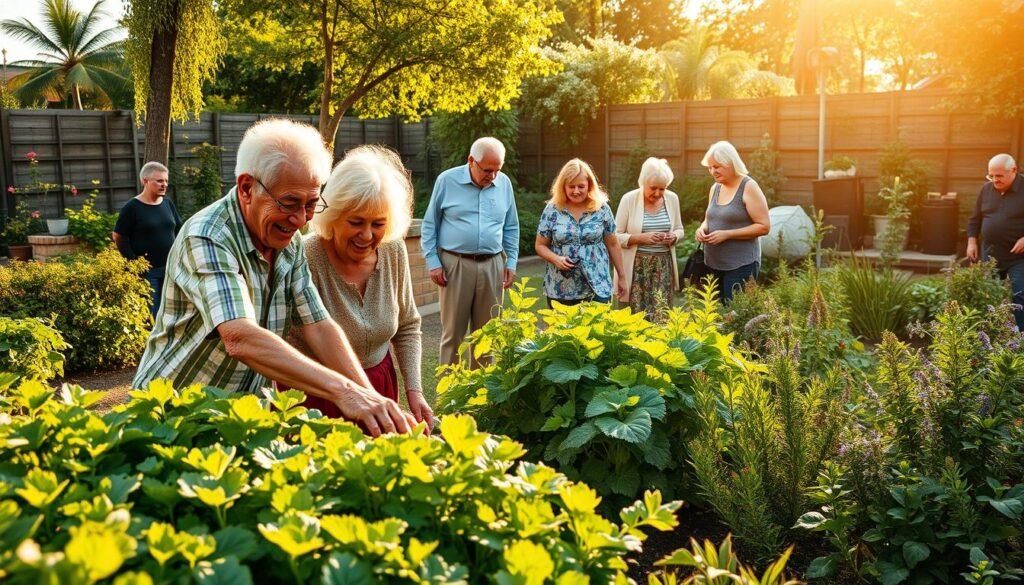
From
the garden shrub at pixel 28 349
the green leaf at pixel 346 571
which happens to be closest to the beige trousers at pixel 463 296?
the garden shrub at pixel 28 349

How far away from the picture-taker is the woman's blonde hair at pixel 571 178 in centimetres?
648

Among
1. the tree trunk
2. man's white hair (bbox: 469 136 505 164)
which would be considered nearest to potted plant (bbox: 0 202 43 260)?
the tree trunk

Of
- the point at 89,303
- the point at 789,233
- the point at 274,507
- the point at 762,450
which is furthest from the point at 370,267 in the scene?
the point at 789,233

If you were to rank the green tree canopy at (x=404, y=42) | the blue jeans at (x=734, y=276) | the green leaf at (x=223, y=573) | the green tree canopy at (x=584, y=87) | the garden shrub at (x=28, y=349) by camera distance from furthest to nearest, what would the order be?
1. the green tree canopy at (x=584, y=87)
2. the green tree canopy at (x=404, y=42)
3. the blue jeans at (x=734, y=276)
4. the garden shrub at (x=28, y=349)
5. the green leaf at (x=223, y=573)

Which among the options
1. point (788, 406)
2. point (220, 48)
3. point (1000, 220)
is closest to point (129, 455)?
point (788, 406)

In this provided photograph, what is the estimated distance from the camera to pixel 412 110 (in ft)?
48.5

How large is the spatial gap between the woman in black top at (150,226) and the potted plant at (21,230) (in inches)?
310

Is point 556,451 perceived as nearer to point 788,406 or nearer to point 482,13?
point 788,406

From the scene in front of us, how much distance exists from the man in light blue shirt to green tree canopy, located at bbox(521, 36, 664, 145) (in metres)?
13.6

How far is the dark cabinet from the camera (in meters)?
14.6

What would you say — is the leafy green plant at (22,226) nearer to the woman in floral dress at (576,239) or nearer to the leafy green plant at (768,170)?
the woman in floral dress at (576,239)

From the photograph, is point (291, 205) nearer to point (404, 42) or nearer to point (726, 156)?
point (726, 156)

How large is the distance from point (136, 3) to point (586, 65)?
1181 centimetres

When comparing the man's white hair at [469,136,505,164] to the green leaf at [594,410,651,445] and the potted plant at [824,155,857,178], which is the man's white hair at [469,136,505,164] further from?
the potted plant at [824,155,857,178]
